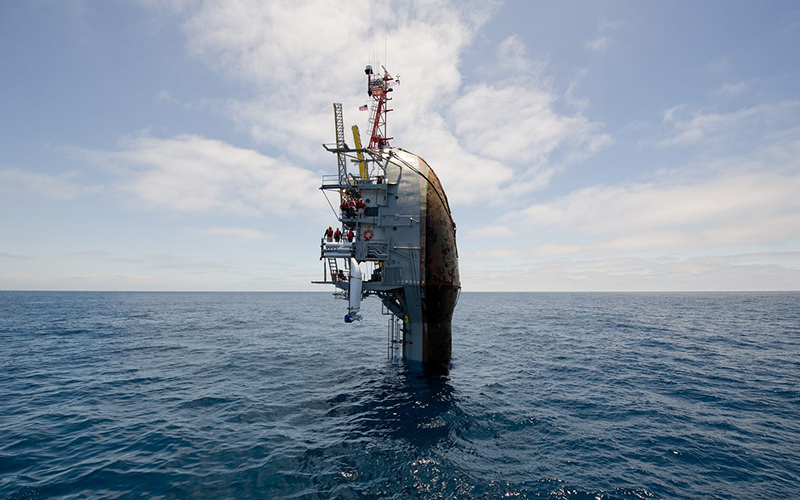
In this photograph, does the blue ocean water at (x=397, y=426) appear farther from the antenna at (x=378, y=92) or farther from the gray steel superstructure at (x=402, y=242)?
the antenna at (x=378, y=92)

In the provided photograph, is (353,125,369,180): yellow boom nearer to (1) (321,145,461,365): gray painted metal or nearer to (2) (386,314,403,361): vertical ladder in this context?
(1) (321,145,461,365): gray painted metal

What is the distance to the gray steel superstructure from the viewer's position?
27125 millimetres

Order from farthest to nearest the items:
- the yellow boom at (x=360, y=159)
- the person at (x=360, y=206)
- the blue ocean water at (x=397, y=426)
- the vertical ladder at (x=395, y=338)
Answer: the vertical ladder at (x=395, y=338) → the yellow boom at (x=360, y=159) → the person at (x=360, y=206) → the blue ocean water at (x=397, y=426)

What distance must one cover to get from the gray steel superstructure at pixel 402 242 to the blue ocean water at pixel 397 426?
4.67 m

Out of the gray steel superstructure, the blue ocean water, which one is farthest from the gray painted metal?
the blue ocean water

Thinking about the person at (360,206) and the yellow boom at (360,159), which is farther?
the yellow boom at (360,159)

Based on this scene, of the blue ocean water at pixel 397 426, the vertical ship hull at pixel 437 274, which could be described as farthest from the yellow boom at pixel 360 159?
the blue ocean water at pixel 397 426

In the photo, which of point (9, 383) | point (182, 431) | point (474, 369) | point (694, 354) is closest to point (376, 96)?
point (474, 369)

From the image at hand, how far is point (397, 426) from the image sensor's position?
18797 mm

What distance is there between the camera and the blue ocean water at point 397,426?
44.3 ft

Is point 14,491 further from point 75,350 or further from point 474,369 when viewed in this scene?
point 75,350

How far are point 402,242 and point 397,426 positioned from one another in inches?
524

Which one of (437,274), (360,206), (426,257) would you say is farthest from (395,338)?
(360,206)

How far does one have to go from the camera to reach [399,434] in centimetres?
1789
